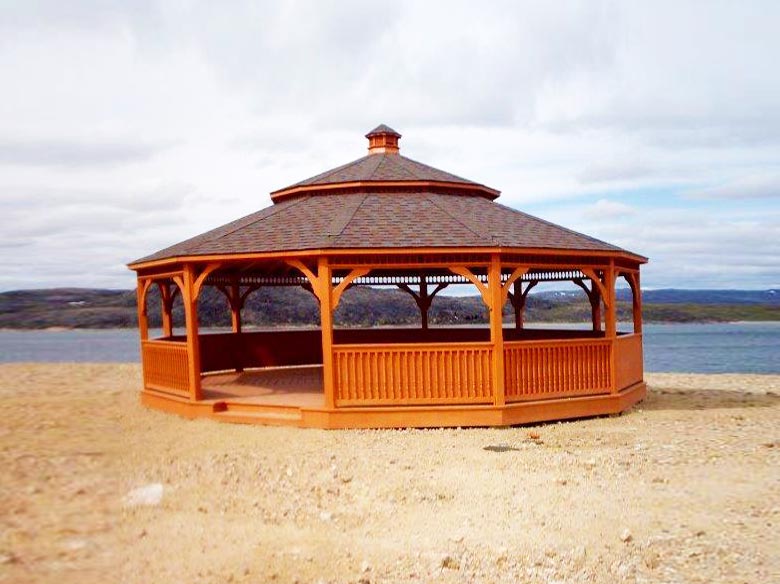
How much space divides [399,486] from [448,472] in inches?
37.0

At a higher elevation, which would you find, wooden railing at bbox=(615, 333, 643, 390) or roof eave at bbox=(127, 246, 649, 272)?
roof eave at bbox=(127, 246, 649, 272)

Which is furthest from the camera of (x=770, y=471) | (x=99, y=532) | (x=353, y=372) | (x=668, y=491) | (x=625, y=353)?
(x=625, y=353)

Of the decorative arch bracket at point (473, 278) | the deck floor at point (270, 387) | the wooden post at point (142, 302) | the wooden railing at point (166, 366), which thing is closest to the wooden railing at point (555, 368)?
the decorative arch bracket at point (473, 278)

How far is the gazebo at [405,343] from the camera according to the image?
11.8 m

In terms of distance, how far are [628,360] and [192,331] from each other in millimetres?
8126

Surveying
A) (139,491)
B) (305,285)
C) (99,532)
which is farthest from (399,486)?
(305,285)

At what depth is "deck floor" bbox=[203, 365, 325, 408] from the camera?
13.1m

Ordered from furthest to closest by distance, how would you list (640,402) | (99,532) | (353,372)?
1. (640,402)
2. (353,372)
3. (99,532)

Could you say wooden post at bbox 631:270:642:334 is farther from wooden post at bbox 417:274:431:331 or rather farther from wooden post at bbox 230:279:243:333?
wooden post at bbox 230:279:243:333

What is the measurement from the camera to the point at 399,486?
792 centimetres

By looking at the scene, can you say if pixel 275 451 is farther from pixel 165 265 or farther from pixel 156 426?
pixel 165 265

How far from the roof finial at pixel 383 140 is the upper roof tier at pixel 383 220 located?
1.26 feet

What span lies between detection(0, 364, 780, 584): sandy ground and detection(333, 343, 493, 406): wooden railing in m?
0.62

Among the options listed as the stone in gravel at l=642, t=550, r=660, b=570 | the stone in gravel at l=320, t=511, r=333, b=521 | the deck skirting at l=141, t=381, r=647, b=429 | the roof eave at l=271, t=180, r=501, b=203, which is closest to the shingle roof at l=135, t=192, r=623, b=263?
the roof eave at l=271, t=180, r=501, b=203
